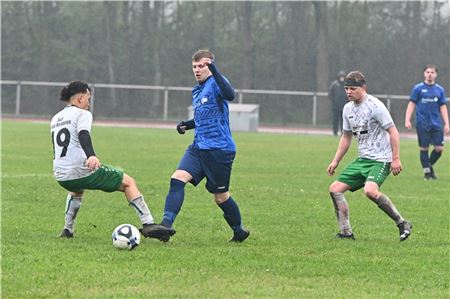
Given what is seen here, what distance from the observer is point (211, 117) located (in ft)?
29.8

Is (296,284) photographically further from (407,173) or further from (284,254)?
(407,173)

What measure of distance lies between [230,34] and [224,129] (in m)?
44.3

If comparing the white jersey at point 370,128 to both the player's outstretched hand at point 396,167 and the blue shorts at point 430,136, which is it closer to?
the player's outstretched hand at point 396,167

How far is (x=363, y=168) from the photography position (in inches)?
379

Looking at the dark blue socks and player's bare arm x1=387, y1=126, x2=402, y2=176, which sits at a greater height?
player's bare arm x1=387, y1=126, x2=402, y2=176

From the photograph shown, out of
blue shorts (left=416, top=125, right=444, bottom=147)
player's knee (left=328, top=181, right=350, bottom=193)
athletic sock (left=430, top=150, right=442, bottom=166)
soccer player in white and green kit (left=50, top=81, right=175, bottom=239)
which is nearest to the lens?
soccer player in white and green kit (left=50, top=81, right=175, bottom=239)

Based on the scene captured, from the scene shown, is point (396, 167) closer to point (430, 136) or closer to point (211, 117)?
point (211, 117)

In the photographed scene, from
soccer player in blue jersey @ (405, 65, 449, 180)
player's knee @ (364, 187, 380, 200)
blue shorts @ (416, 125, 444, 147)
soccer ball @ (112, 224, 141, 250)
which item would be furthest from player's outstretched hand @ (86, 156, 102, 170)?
blue shorts @ (416, 125, 444, 147)

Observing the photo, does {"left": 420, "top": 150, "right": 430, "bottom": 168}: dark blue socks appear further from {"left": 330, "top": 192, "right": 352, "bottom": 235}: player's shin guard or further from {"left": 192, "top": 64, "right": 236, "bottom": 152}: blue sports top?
{"left": 192, "top": 64, "right": 236, "bottom": 152}: blue sports top

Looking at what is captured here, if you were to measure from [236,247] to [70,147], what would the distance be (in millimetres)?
1731

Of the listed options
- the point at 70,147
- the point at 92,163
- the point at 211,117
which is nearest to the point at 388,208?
the point at 211,117

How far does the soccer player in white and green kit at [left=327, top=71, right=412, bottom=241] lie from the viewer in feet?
30.9

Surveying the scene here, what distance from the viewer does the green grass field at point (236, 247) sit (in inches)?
269

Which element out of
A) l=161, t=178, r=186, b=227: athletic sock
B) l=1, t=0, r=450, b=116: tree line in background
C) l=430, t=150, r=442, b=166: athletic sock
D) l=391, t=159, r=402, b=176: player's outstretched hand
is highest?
l=1, t=0, r=450, b=116: tree line in background
